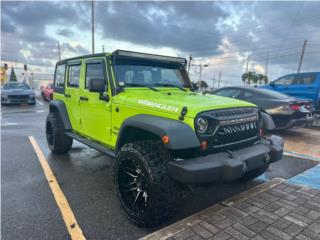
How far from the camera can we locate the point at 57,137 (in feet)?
17.9

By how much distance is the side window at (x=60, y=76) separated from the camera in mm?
5591

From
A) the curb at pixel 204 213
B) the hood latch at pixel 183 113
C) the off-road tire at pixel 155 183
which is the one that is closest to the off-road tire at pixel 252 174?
the curb at pixel 204 213

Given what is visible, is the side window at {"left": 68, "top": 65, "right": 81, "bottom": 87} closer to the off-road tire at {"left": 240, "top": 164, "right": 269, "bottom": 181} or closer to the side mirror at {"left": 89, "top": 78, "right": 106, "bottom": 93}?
the side mirror at {"left": 89, "top": 78, "right": 106, "bottom": 93}

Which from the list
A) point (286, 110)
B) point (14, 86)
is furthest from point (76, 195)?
point (14, 86)

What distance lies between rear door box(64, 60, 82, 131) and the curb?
2814mm

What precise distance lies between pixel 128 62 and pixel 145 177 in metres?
1.95

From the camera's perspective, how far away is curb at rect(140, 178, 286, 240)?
2.66m

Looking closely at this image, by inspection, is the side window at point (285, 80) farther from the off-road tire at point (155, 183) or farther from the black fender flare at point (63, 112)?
the off-road tire at point (155, 183)

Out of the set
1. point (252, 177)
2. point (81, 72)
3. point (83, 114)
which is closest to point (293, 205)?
point (252, 177)

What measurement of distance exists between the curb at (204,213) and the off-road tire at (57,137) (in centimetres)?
355

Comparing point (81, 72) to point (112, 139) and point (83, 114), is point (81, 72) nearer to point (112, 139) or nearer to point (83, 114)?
point (83, 114)

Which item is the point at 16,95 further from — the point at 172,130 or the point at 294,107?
the point at 172,130

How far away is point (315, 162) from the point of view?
518 centimetres

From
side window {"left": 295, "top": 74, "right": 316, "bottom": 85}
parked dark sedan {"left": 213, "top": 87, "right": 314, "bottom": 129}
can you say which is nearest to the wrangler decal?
parked dark sedan {"left": 213, "top": 87, "right": 314, "bottom": 129}
